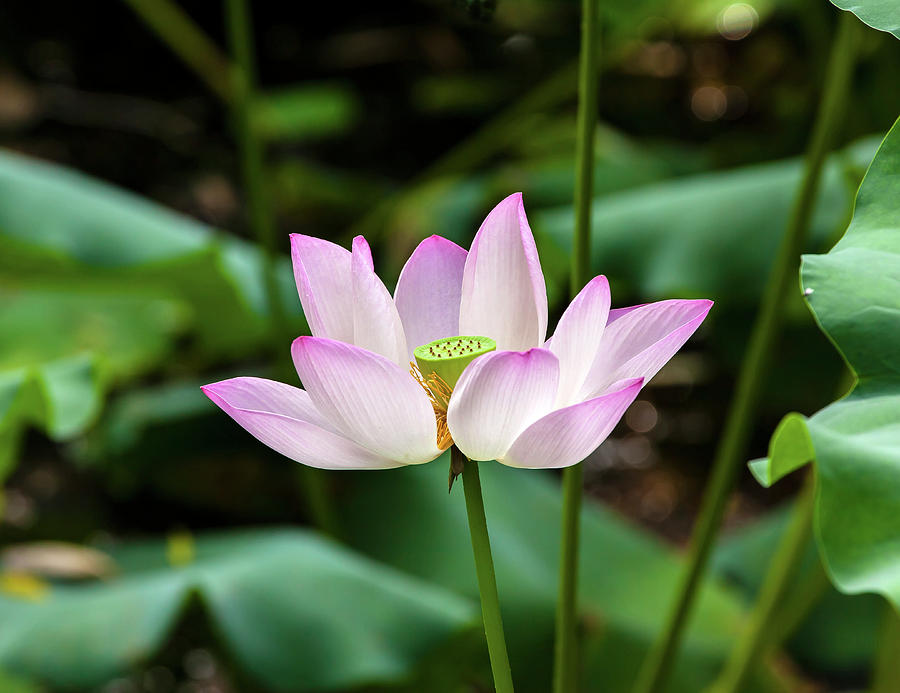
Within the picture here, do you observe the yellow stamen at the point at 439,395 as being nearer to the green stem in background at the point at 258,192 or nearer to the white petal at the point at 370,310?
the white petal at the point at 370,310

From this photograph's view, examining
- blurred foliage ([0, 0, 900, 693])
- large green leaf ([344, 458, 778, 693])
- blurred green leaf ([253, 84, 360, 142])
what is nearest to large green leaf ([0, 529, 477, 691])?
blurred foliage ([0, 0, 900, 693])

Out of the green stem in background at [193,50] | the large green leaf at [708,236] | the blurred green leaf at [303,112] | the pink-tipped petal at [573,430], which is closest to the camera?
the pink-tipped petal at [573,430]

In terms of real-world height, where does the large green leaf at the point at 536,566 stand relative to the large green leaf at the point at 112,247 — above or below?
below

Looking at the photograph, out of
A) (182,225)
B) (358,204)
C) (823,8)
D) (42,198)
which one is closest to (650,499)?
(358,204)

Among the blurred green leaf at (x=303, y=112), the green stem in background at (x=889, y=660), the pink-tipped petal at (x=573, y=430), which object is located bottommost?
the green stem in background at (x=889, y=660)

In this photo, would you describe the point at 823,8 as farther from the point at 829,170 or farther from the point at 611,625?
the point at 611,625

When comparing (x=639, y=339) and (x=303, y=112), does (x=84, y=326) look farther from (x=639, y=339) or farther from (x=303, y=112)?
(x=639, y=339)

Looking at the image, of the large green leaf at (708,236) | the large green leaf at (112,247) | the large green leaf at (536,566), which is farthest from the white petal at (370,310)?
the large green leaf at (536,566)
